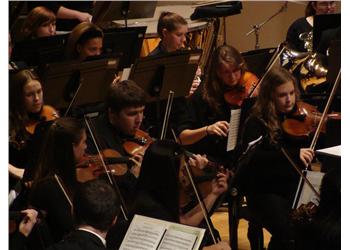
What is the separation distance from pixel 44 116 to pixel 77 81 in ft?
0.68

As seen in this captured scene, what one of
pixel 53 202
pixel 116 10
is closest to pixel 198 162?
pixel 53 202

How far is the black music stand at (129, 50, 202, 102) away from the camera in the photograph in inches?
148

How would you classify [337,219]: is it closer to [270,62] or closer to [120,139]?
[120,139]

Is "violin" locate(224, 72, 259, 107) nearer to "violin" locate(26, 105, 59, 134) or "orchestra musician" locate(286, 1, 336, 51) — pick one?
"violin" locate(26, 105, 59, 134)

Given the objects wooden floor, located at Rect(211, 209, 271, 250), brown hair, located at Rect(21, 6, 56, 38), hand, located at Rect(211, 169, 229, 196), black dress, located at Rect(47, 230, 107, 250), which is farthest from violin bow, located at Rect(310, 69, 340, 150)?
brown hair, located at Rect(21, 6, 56, 38)

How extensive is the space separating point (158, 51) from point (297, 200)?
4.91ft

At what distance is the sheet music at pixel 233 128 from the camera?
3635mm

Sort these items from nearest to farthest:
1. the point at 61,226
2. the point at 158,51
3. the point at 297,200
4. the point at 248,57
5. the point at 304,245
A: the point at 304,245 < the point at 61,226 < the point at 297,200 < the point at 248,57 < the point at 158,51

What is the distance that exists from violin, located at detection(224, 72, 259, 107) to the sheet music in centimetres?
31

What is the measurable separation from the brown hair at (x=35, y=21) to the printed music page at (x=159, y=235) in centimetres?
190

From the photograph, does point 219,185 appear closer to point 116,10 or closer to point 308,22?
point 116,10

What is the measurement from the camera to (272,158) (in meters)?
3.62
